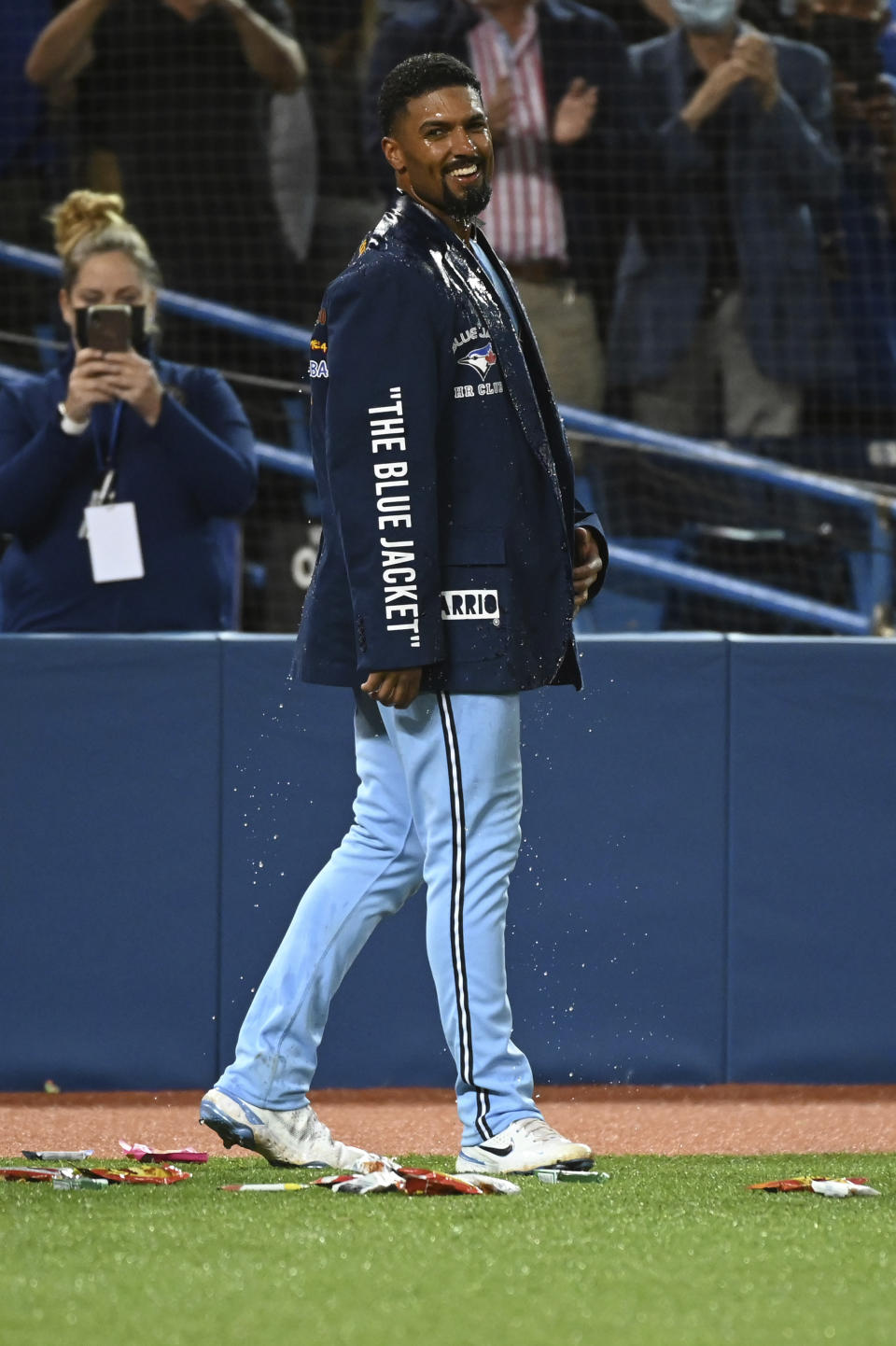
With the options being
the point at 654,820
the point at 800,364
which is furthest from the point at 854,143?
the point at 654,820

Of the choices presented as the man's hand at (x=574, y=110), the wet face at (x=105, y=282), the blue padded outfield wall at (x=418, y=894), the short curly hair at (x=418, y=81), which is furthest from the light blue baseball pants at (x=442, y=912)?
the man's hand at (x=574, y=110)

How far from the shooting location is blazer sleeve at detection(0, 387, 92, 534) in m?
4.98

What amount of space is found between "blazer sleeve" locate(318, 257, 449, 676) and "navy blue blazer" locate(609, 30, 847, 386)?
5.02m

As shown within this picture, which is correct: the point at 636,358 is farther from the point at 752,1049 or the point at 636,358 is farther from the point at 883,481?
the point at 752,1049

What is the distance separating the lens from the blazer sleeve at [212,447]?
5062 millimetres

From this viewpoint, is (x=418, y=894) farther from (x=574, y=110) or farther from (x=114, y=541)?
(x=574, y=110)

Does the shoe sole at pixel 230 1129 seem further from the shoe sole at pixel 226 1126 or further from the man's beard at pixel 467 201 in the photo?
the man's beard at pixel 467 201

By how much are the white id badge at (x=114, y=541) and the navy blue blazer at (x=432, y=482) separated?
5.11 feet

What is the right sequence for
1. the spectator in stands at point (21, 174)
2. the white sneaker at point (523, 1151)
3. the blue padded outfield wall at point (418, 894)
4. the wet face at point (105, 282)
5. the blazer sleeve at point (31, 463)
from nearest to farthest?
the white sneaker at point (523, 1151) < the blue padded outfield wall at point (418, 894) < the blazer sleeve at point (31, 463) < the wet face at point (105, 282) < the spectator in stands at point (21, 174)

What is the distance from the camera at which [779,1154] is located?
4086 millimetres

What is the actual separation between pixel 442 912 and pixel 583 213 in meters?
5.51

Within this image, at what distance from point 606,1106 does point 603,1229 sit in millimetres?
1805

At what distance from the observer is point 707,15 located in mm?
8523

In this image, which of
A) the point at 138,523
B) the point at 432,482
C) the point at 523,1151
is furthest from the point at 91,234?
the point at 523,1151
